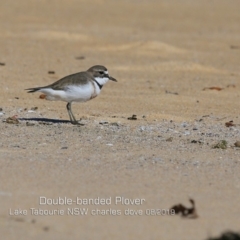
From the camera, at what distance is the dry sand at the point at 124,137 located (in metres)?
5.73

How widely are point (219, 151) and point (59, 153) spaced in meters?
1.67

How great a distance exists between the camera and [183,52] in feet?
63.7

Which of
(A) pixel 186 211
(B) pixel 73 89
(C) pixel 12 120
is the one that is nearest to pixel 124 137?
(B) pixel 73 89

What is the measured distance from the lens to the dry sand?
18.8ft

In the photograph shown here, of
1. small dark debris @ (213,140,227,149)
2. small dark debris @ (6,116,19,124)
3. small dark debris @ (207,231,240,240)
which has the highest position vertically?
small dark debris @ (207,231,240,240)

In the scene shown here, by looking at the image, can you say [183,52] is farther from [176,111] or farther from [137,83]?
[176,111]

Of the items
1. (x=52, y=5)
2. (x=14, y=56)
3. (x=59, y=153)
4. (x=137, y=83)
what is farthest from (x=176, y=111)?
(x=52, y=5)

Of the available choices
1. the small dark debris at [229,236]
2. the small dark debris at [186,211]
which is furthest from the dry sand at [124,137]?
the small dark debris at [229,236]

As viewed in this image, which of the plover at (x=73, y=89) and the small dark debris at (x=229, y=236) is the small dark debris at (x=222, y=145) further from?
the small dark debris at (x=229, y=236)

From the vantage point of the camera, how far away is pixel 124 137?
884 centimetres

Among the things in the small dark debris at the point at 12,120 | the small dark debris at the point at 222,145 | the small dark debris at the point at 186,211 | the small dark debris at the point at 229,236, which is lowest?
the small dark debris at the point at 12,120

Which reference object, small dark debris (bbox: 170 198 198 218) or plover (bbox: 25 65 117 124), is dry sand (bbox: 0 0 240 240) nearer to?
small dark debris (bbox: 170 198 198 218)

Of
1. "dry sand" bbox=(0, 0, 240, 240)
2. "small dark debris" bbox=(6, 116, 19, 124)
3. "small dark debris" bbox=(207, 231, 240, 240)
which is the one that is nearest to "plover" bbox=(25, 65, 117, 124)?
"dry sand" bbox=(0, 0, 240, 240)

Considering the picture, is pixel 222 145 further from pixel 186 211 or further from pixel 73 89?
pixel 186 211
